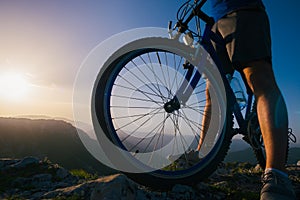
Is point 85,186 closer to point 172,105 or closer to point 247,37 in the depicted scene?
point 172,105

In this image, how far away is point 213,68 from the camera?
3461mm

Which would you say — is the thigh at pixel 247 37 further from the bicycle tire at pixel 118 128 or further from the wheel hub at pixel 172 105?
the wheel hub at pixel 172 105

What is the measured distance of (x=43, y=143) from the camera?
122 metres

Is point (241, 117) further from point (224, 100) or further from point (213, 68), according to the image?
point (213, 68)

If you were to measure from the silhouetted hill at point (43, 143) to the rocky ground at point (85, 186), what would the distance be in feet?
342

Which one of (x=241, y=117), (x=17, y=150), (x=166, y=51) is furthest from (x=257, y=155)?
(x=17, y=150)

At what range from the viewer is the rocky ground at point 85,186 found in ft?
8.25

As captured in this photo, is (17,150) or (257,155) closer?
(257,155)

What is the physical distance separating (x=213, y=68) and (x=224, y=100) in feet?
1.53

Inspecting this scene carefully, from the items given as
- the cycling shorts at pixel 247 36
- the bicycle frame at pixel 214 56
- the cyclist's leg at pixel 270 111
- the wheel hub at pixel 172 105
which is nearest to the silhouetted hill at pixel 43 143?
the wheel hub at pixel 172 105

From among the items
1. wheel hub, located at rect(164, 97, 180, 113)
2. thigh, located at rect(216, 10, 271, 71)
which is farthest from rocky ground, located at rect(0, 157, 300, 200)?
thigh, located at rect(216, 10, 271, 71)

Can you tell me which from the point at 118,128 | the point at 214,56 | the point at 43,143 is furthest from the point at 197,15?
the point at 43,143

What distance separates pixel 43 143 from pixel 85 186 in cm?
13110

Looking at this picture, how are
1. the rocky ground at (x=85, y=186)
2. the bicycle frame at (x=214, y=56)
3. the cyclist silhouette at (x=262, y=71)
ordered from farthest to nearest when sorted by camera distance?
the bicycle frame at (x=214, y=56)
the rocky ground at (x=85, y=186)
the cyclist silhouette at (x=262, y=71)
